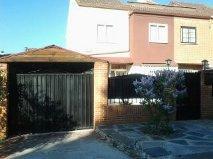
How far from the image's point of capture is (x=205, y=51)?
26.9 metres

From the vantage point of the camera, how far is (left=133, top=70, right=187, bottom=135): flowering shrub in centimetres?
1168

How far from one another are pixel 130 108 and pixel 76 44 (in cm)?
1343

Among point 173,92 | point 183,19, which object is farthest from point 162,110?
point 183,19

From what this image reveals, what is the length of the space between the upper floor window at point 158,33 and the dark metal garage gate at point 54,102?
514 inches

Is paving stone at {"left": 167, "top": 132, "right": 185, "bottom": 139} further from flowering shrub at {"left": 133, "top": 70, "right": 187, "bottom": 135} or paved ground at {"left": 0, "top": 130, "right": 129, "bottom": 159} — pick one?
paved ground at {"left": 0, "top": 130, "right": 129, "bottom": 159}

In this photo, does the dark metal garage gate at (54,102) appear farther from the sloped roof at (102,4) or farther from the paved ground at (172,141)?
the sloped roof at (102,4)

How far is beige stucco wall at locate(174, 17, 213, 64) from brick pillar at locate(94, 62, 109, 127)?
44.9 feet

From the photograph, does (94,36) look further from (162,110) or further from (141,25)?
(162,110)

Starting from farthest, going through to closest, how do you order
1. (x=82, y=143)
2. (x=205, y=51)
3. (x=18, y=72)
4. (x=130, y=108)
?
(x=205, y=51)
(x=130, y=108)
(x=18, y=72)
(x=82, y=143)

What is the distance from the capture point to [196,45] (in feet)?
87.7

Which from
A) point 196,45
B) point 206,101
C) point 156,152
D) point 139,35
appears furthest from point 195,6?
point 156,152

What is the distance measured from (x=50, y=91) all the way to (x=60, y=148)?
2.95 meters

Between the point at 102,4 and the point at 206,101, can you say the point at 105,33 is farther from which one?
the point at 206,101

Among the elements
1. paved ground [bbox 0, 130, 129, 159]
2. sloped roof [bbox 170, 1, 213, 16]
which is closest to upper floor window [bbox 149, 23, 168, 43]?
sloped roof [bbox 170, 1, 213, 16]
